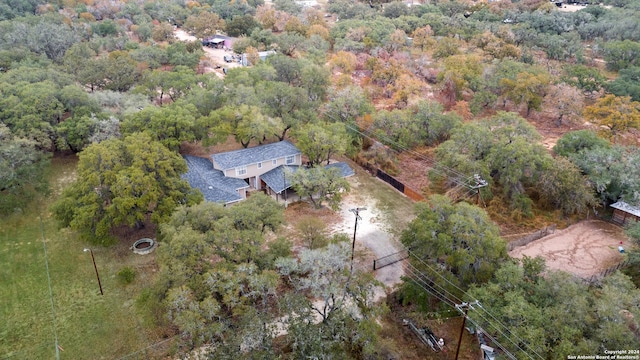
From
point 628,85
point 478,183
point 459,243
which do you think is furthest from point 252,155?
point 628,85

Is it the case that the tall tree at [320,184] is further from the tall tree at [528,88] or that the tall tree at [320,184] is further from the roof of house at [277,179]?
the tall tree at [528,88]

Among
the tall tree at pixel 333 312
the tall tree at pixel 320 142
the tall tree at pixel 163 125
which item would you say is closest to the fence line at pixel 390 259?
the tall tree at pixel 333 312

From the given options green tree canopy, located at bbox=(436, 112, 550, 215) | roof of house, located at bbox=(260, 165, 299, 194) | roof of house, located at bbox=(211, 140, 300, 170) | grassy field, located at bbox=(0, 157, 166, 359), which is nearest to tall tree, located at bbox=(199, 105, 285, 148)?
roof of house, located at bbox=(211, 140, 300, 170)

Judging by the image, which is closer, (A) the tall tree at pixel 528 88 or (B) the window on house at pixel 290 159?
(B) the window on house at pixel 290 159

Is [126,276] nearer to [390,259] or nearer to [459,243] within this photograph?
[390,259]

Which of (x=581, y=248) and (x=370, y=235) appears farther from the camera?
(x=370, y=235)

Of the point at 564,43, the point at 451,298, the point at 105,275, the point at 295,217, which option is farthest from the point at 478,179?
the point at 564,43

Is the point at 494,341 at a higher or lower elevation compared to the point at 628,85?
lower
